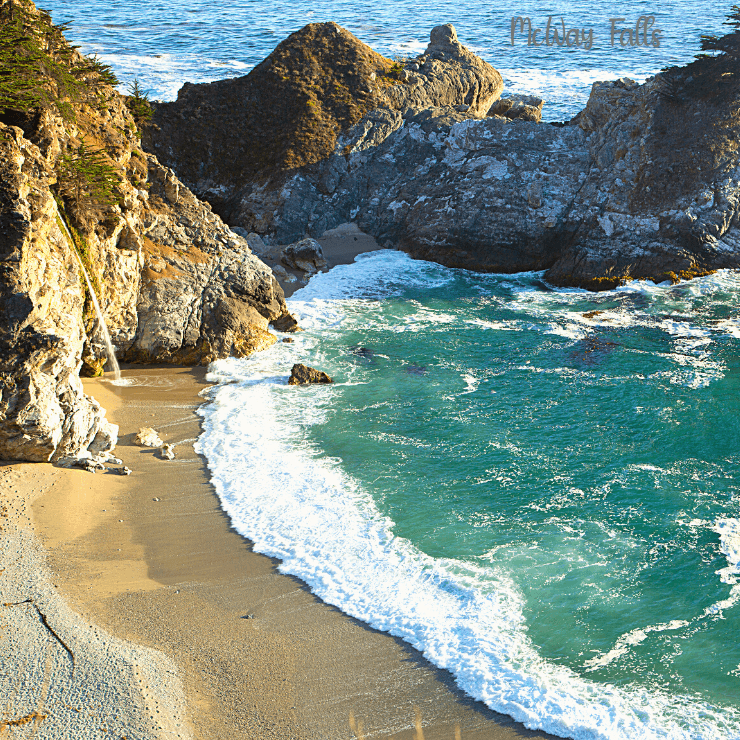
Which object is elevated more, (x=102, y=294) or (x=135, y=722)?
(x=102, y=294)

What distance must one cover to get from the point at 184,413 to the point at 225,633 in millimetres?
7154

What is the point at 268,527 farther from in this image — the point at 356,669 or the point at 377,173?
the point at 377,173

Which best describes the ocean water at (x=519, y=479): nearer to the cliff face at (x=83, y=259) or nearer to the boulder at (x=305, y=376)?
the boulder at (x=305, y=376)

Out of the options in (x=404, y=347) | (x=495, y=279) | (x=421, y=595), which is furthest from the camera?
(x=495, y=279)

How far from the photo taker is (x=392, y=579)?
10.3m

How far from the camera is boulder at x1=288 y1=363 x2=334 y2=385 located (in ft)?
55.2

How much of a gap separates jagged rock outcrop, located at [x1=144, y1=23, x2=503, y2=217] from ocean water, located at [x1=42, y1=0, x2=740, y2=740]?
734 cm

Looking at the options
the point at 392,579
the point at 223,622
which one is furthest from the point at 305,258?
the point at 223,622

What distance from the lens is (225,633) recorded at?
909 centimetres

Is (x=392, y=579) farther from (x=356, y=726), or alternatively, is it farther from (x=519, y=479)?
(x=519, y=479)

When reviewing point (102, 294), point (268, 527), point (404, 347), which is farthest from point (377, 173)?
point (268, 527)

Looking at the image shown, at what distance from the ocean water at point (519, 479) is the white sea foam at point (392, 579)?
3cm

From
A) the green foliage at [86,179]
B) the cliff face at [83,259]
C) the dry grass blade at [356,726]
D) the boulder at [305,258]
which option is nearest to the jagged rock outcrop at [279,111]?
the boulder at [305,258]

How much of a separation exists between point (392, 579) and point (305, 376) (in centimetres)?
753
